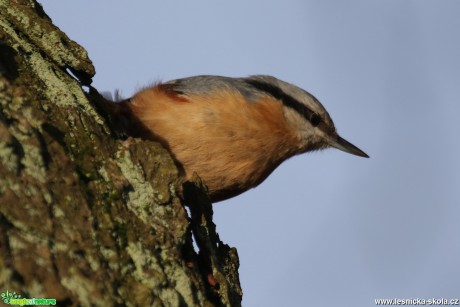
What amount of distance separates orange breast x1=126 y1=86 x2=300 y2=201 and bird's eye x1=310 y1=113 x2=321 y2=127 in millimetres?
500

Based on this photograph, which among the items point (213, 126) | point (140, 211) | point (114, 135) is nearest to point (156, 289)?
point (140, 211)

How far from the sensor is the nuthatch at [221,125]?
157 inches

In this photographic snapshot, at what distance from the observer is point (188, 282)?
8.06 feet

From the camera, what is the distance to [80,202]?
7.51ft

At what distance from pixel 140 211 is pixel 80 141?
0.35m

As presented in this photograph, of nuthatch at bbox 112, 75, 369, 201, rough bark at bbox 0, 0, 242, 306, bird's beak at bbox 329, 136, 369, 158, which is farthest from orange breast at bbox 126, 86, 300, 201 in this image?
rough bark at bbox 0, 0, 242, 306

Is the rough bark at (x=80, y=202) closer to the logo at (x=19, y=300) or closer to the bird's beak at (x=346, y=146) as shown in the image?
the logo at (x=19, y=300)

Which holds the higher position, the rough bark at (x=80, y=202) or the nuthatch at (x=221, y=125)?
the nuthatch at (x=221, y=125)

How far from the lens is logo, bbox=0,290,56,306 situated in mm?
1854

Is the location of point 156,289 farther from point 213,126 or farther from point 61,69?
point 213,126

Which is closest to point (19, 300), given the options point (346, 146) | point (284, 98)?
point (284, 98)

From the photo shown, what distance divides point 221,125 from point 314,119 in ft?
3.53

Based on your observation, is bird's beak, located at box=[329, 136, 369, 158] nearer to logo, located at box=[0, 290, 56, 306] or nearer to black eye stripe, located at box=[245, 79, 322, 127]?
black eye stripe, located at box=[245, 79, 322, 127]

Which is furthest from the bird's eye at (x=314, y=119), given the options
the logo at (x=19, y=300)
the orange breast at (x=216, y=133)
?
the logo at (x=19, y=300)
